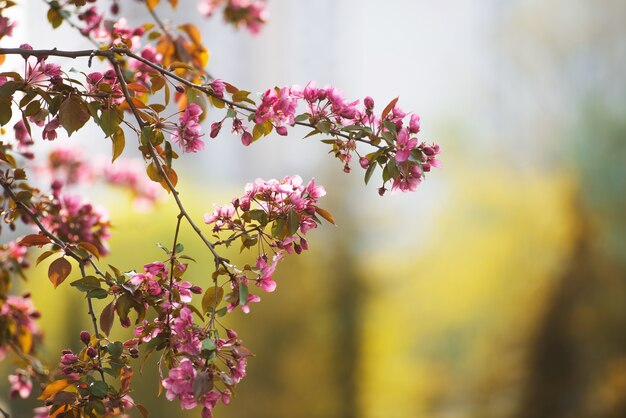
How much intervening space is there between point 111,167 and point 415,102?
4.74 feet

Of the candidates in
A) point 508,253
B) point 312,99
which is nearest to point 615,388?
point 508,253

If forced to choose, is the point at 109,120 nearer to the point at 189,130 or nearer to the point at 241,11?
the point at 189,130

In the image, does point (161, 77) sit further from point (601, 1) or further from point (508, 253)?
point (601, 1)

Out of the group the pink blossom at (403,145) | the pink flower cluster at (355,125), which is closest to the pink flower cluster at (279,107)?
the pink flower cluster at (355,125)

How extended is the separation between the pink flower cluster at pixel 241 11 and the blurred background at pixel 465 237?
1.40 m

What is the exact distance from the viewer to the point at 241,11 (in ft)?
4.58

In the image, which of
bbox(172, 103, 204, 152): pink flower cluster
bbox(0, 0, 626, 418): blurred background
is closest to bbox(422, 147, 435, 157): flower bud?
bbox(172, 103, 204, 152): pink flower cluster

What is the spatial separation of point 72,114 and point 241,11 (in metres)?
0.65

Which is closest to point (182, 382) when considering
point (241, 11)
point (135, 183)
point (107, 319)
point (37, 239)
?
point (107, 319)

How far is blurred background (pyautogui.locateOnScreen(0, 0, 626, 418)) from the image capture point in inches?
109

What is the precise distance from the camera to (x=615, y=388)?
2795 millimetres

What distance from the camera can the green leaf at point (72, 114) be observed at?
796 mm

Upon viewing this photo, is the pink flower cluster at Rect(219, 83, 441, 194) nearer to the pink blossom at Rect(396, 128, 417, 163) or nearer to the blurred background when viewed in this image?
the pink blossom at Rect(396, 128, 417, 163)

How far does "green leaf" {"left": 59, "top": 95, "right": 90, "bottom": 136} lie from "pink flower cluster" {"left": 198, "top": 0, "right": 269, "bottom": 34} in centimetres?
62
